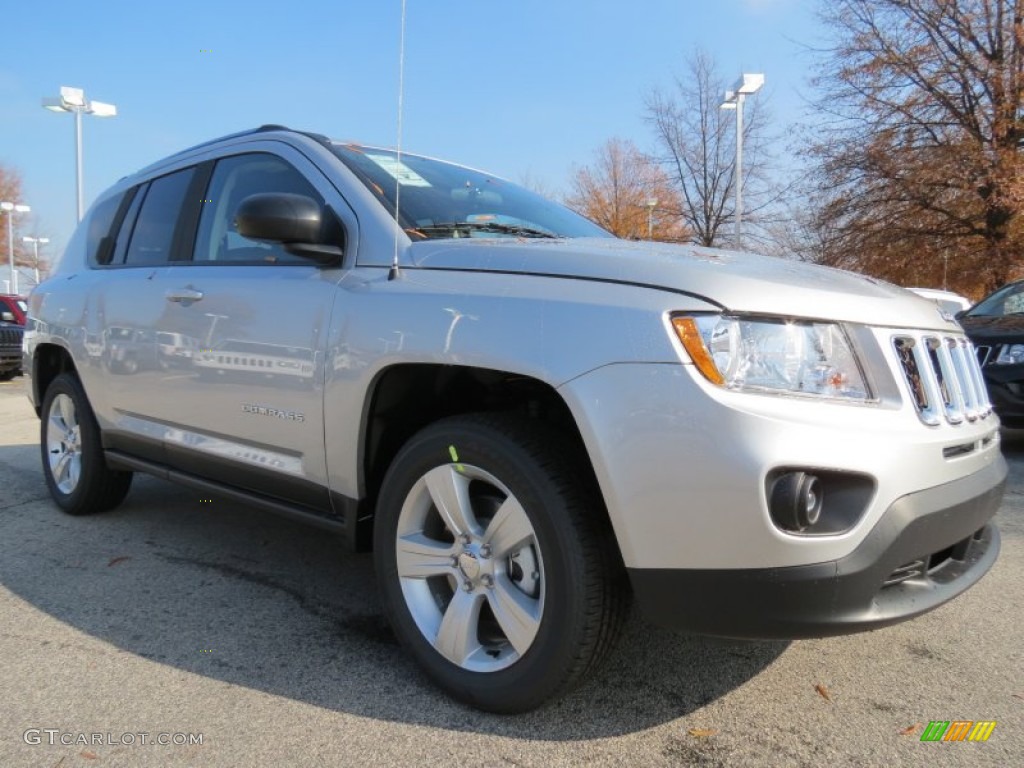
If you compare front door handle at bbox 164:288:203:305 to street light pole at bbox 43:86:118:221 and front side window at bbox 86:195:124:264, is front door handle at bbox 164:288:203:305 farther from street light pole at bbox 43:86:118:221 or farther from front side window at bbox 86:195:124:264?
street light pole at bbox 43:86:118:221

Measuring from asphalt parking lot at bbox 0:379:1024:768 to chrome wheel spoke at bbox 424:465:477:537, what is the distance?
0.53 m

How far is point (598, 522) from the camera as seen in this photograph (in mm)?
2027

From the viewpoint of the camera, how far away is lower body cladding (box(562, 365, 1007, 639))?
1.75 m

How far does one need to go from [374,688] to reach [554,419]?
3.26 ft

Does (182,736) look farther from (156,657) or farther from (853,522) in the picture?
(853,522)

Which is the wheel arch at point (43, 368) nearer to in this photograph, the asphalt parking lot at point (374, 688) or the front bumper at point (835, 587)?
the asphalt parking lot at point (374, 688)

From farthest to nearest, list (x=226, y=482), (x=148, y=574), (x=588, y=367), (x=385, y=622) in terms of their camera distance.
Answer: (x=148, y=574) < (x=226, y=482) < (x=385, y=622) < (x=588, y=367)

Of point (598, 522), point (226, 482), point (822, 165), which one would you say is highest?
point (822, 165)

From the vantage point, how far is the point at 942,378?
2158 mm

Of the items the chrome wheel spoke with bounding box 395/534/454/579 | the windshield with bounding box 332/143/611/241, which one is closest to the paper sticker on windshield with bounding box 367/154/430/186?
the windshield with bounding box 332/143/611/241

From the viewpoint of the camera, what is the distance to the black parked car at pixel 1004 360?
233 inches

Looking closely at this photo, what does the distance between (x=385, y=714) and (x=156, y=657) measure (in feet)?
2.95

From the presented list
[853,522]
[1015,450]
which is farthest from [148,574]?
[1015,450]

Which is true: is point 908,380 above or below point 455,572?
above
